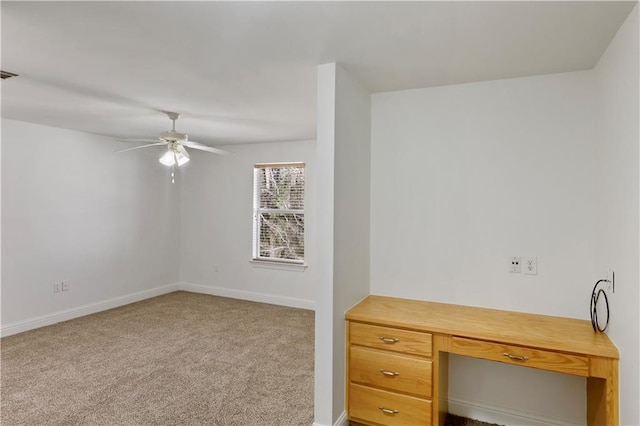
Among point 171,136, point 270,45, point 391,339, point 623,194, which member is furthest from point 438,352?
point 171,136

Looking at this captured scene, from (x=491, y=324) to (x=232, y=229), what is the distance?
13.8 feet

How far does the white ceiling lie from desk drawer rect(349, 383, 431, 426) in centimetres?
209

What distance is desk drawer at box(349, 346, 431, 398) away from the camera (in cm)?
221

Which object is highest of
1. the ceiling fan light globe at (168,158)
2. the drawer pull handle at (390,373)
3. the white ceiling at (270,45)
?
the white ceiling at (270,45)

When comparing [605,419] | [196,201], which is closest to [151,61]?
[605,419]

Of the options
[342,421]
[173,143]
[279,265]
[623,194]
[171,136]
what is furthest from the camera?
[279,265]

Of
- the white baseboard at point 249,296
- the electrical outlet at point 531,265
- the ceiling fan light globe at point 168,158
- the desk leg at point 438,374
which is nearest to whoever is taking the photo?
the desk leg at point 438,374

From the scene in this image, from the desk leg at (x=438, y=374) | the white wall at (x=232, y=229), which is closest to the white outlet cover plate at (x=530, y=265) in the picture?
the desk leg at (x=438, y=374)

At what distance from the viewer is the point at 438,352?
2.19 meters

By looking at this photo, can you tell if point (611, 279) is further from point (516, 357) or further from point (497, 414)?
point (497, 414)

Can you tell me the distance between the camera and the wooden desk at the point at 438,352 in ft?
6.28

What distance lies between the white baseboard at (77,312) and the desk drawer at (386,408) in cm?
397

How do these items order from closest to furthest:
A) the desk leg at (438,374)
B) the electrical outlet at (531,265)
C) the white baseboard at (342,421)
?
the desk leg at (438,374), the white baseboard at (342,421), the electrical outlet at (531,265)

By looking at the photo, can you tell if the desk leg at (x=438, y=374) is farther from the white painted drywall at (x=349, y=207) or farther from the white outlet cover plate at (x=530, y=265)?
the white outlet cover plate at (x=530, y=265)
